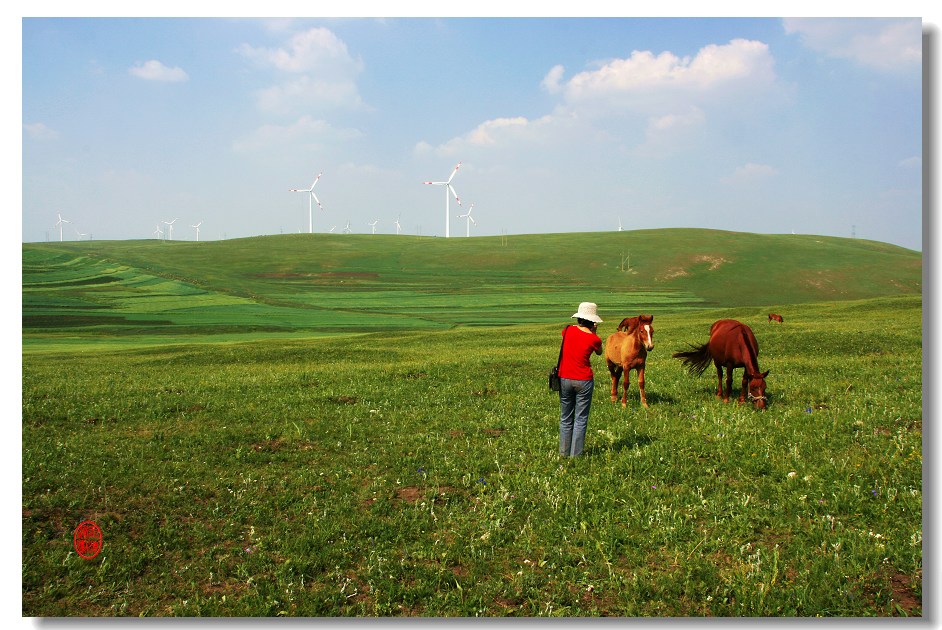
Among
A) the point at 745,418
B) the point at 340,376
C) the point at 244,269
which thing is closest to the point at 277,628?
the point at 745,418

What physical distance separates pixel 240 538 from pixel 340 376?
1471 centimetres

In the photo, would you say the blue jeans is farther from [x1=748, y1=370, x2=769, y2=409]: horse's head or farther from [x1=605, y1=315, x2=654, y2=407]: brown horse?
[x1=748, y1=370, x2=769, y2=409]: horse's head

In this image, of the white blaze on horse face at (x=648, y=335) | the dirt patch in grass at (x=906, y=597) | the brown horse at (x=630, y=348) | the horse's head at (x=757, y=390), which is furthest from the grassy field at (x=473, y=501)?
the white blaze on horse face at (x=648, y=335)

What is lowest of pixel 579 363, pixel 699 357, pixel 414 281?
pixel 414 281

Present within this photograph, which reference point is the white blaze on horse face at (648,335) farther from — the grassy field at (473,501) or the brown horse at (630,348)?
the grassy field at (473,501)

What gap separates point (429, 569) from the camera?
346 inches

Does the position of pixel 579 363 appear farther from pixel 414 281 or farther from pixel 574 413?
pixel 414 281

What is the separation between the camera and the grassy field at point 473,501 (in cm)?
828

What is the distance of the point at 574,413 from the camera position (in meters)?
12.5

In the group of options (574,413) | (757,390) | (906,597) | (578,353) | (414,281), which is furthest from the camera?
(414,281)

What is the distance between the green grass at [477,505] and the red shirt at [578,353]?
1.86 m

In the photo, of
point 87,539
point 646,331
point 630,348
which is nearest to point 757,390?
point 630,348

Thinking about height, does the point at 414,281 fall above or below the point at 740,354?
below

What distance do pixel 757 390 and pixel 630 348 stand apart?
337cm
